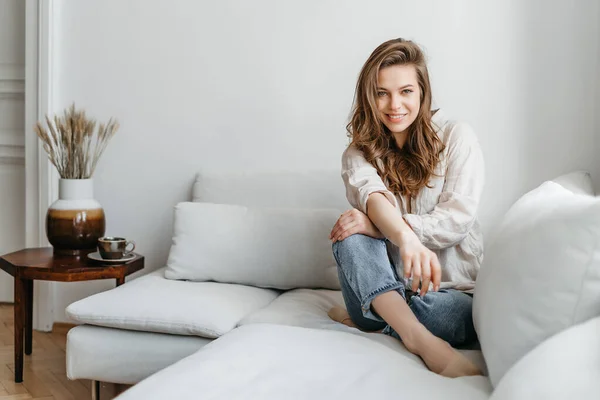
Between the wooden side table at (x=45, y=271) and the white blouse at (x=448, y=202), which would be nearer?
the white blouse at (x=448, y=202)

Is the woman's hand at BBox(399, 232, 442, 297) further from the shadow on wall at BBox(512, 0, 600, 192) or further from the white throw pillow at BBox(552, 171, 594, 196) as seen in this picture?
the shadow on wall at BBox(512, 0, 600, 192)

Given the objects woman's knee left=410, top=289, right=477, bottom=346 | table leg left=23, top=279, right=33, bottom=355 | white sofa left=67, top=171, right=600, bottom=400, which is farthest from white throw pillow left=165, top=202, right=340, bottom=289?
woman's knee left=410, top=289, right=477, bottom=346

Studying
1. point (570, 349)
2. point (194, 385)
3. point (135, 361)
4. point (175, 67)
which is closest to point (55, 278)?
point (135, 361)

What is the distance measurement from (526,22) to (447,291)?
1.20 meters

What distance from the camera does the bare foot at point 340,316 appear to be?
5.83 ft

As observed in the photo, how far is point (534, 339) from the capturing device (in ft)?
3.42

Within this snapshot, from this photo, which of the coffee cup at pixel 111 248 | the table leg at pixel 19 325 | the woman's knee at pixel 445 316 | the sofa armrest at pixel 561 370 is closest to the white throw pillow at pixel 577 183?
the woman's knee at pixel 445 316

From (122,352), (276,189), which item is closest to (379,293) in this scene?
(122,352)

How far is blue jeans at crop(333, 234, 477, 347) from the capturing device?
1.53m

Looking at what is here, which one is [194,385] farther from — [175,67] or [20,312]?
[175,67]

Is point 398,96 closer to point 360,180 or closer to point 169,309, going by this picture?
point 360,180

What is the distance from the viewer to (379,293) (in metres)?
1.57

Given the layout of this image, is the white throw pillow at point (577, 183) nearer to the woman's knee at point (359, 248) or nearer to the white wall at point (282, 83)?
the white wall at point (282, 83)

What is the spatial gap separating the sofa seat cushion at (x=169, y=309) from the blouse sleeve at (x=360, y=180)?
1.64 feet
